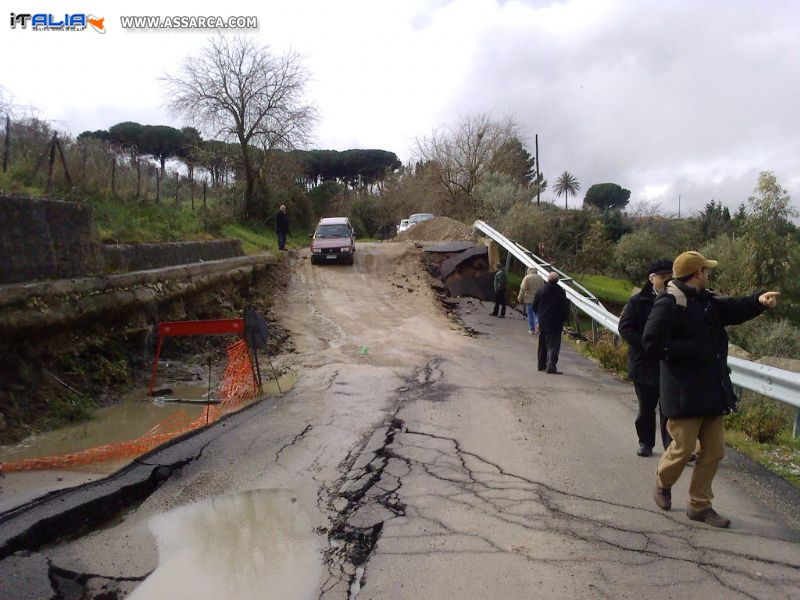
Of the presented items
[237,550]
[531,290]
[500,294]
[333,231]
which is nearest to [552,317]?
[531,290]

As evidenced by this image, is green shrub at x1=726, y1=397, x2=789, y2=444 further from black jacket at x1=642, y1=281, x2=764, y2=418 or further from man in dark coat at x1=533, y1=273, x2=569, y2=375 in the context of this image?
man in dark coat at x1=533, y1=273, x2=569, y2=375

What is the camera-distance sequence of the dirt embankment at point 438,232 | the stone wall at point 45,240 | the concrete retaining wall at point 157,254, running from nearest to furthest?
1. the stone wall at point 45,240
2. the concrete retaining wall at point 157,254
3. the dirt embankment at point 438,232

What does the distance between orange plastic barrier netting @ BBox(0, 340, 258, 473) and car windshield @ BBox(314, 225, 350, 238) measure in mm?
13531

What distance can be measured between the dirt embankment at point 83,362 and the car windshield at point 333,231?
11001 mm

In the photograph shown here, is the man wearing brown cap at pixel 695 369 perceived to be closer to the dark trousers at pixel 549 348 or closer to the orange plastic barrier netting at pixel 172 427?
the orange plastic barrier netting at pixel 172 427

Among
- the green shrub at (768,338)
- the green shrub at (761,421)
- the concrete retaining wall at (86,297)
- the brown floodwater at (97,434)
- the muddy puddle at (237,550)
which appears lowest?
the green shrub at (768,338)

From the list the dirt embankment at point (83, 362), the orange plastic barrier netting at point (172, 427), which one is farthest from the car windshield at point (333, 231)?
the orange plastic barrier netting at point (172, 427)

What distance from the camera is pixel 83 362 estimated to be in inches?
363

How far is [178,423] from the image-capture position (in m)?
8.09

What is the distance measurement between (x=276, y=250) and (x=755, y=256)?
61.4 feet

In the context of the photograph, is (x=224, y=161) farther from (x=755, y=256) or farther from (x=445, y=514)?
(x=445, y=514)

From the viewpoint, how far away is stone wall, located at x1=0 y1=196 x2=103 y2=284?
8.38m

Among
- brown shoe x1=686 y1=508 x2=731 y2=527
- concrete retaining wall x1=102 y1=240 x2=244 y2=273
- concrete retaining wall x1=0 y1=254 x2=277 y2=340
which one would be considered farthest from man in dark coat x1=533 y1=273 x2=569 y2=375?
concrete retaining wall x1=102 y1=240 x2=244 y2=273

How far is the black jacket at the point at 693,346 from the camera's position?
4.38 m
